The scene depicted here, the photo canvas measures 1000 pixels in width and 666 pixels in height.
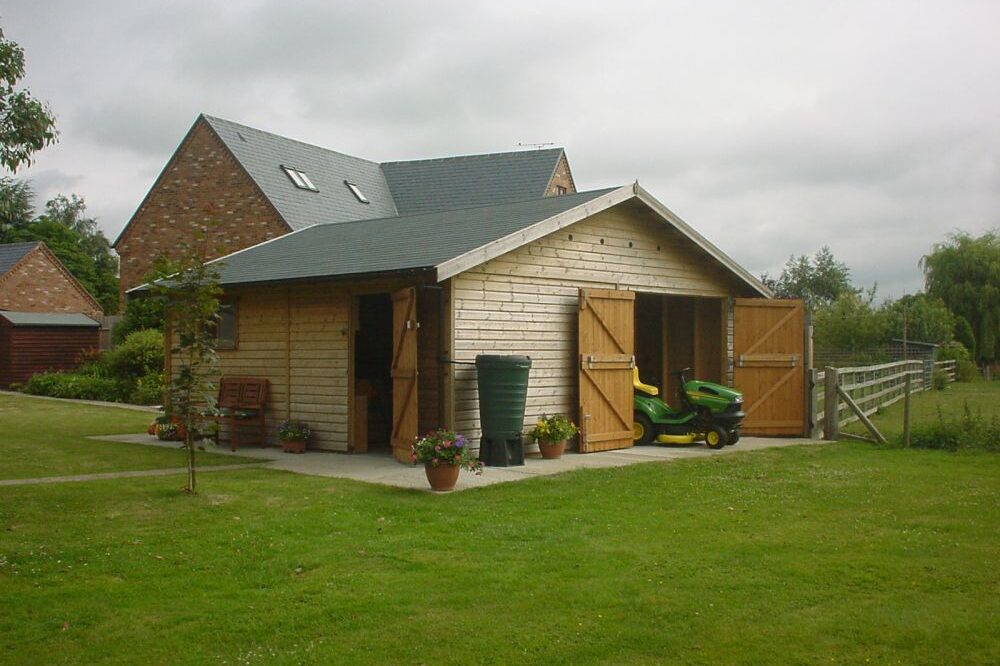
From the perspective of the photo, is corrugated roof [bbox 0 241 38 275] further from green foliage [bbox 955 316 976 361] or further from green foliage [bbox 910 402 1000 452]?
green foliage [bbox 955 316 976 361]

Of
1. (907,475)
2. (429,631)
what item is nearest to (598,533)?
(429,631)

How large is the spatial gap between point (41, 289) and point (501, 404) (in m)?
30.1

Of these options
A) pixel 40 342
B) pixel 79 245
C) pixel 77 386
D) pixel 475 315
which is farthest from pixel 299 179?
pixel 79 245

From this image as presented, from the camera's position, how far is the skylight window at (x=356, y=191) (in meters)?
29.9

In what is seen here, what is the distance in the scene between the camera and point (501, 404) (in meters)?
11.9

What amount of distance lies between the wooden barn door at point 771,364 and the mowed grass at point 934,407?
45.2 inches

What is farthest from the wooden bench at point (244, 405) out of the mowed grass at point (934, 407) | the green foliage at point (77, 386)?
the green foliage at point (77, 386)

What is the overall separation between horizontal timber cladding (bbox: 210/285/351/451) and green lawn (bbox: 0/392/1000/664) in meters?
3.39

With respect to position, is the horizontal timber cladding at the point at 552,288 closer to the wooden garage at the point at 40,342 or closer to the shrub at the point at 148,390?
the shrub at the point at 148,390

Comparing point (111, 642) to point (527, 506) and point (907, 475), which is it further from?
point (907, 475)

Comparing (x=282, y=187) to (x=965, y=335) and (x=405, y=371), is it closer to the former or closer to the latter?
(x=405, y=371)

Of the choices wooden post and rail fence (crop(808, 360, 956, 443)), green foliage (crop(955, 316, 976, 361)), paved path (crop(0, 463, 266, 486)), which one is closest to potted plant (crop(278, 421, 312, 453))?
paved path (crop(0, 463, 266, 486))

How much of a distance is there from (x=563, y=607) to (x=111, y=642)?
2.51 metres

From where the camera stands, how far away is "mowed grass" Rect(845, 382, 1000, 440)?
53.1 feet
